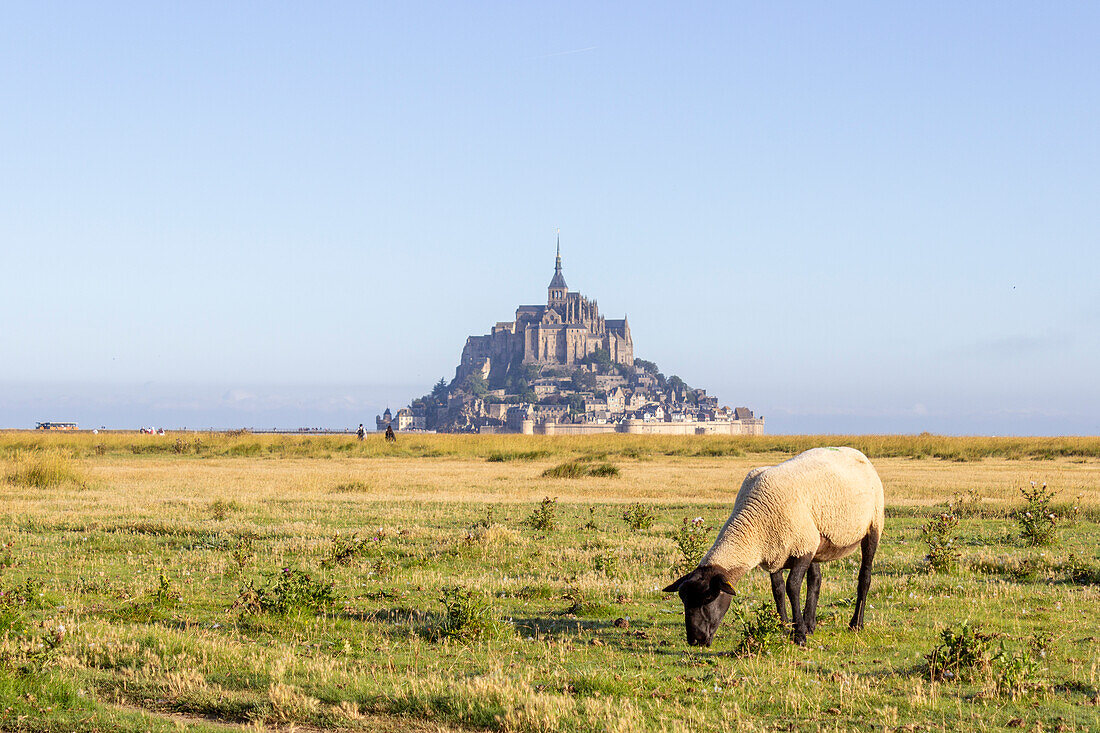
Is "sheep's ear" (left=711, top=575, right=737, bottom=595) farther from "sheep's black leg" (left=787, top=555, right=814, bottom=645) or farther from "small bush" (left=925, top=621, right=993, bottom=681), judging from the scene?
"small bush" (left=925, top=621, right=993, bottom=681)

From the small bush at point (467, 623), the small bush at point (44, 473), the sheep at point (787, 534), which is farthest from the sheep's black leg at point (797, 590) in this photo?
the small bush at point (44, 473)

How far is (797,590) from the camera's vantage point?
9.94 meters

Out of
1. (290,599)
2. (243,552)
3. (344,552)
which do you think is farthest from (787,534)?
(243,552)

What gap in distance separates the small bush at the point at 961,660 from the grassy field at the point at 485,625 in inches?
1.3

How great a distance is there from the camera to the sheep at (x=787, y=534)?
959cm

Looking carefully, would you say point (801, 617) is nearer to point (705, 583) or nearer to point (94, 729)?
point (705, 583)

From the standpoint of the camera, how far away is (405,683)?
28.0 feet

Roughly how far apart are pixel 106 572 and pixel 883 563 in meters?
11.8

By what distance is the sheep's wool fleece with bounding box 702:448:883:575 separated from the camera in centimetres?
978

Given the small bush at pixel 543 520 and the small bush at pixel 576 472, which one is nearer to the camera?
the small bush at pixel 543 520

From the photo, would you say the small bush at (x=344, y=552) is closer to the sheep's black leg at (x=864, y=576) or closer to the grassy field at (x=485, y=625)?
the grassy field at (x=485, y=625)

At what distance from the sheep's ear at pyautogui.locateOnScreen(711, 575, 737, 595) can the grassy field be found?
567mm

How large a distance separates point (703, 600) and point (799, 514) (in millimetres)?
1278

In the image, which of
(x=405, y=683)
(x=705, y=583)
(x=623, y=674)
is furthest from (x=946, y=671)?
(x=405, y=683)
